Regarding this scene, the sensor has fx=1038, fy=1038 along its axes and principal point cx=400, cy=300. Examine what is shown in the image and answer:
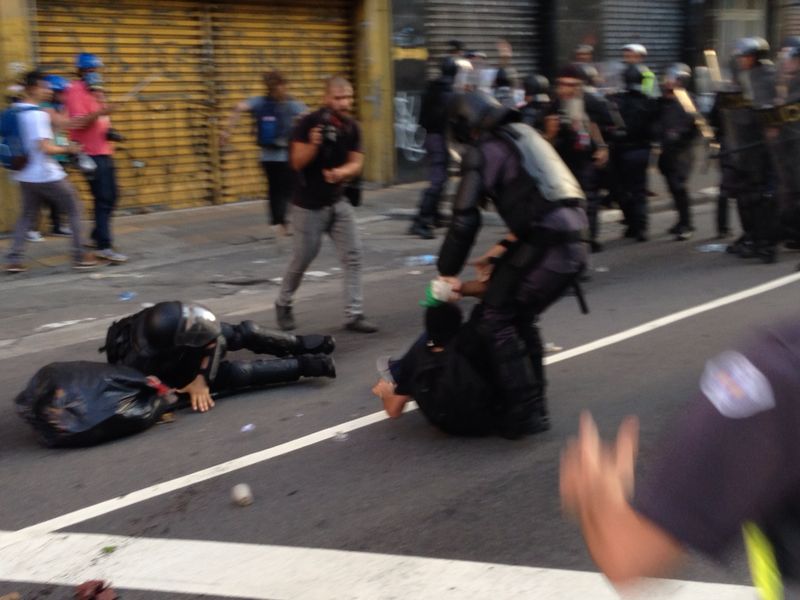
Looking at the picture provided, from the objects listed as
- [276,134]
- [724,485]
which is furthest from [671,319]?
[724,485]

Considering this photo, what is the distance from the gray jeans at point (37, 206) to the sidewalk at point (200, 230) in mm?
286

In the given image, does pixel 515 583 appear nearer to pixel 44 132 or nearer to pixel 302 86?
pixel 44 132

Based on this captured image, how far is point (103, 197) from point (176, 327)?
490cm

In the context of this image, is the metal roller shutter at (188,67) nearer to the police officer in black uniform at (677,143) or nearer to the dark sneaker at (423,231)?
the dark sneaker at (423,231)

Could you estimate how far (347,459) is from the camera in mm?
5000

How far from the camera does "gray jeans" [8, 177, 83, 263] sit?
30.3 feet

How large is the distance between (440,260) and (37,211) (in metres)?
5.59

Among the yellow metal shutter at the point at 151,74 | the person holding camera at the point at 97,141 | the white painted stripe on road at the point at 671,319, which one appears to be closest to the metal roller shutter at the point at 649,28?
the yellow metal shutter at the point at 151,74

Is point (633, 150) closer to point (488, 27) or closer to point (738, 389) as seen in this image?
point (488, 27)

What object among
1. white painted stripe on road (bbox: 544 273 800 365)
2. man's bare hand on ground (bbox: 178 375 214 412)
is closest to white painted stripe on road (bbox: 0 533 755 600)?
man's bare hand on ground (bbox: 178 375 214 412)

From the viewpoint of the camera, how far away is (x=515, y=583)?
364 cm

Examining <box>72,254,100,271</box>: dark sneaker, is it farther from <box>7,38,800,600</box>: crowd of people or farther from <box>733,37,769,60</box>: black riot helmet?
<box>733,37,769,60</box>: black riot helmet

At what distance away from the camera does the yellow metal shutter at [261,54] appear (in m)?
13.3

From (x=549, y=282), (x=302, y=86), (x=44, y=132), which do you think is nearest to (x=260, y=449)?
(x=549, y=282)
